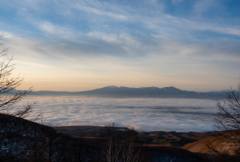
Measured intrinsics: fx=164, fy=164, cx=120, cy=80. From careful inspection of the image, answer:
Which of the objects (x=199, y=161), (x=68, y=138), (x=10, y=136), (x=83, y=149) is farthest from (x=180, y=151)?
(x=10, y=136)

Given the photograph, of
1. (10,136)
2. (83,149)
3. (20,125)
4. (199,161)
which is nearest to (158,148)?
(199,161)

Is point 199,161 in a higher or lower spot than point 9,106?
lower

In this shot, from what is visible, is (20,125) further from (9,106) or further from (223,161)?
(223,161)

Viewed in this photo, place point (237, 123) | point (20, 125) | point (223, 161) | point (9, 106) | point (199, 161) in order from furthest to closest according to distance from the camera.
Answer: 1. point (199, 161)
2. point (20, 125)
3. point (223, 161)
4. point (237, 123)
5. point (9, 106)

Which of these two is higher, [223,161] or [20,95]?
[20,95]

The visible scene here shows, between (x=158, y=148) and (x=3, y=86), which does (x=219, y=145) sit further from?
(x=3, y=86)

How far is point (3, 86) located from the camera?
10312 mm

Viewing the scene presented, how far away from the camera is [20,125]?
1448 inches

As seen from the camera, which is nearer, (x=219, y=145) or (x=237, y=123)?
(x=237, y=123)

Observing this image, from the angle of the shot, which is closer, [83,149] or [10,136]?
[10,136]

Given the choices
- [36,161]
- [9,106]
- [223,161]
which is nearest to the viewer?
[9,106]

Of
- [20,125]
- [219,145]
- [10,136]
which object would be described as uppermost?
[10,136]

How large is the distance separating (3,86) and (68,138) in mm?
39100

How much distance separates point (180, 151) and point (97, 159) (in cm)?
2339
